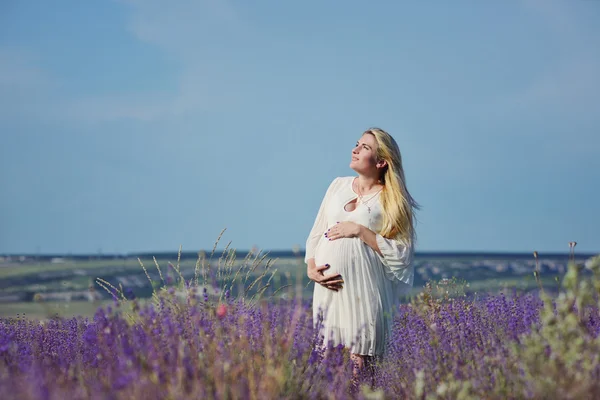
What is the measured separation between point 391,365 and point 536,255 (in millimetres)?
1086

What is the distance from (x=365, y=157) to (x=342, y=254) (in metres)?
0.70

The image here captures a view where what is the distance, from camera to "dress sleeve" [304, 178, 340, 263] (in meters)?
5.02

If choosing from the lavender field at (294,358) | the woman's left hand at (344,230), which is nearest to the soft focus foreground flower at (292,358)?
the lavender field at (294,358)

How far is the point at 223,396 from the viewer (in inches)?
103

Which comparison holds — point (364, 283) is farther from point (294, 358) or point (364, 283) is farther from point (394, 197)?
point (294, 358)

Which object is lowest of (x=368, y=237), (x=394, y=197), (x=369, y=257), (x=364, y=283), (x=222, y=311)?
(x=222, y=311)

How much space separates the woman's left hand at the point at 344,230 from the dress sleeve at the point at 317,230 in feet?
0.77

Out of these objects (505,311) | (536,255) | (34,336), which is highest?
(536,255)

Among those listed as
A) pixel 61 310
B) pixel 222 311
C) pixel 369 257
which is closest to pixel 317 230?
pixel 369 257

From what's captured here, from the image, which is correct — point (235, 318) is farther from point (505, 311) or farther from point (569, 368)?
point (569, 368)

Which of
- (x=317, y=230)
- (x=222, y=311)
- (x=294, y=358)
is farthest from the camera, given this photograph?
(x=317, y=230)

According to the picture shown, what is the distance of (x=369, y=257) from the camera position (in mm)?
4676

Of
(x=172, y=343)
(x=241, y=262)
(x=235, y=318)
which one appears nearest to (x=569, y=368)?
(x=172, y=343)

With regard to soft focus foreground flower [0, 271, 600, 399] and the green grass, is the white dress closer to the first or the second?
soft focus foreground flower [0, 271, 600, 399]
